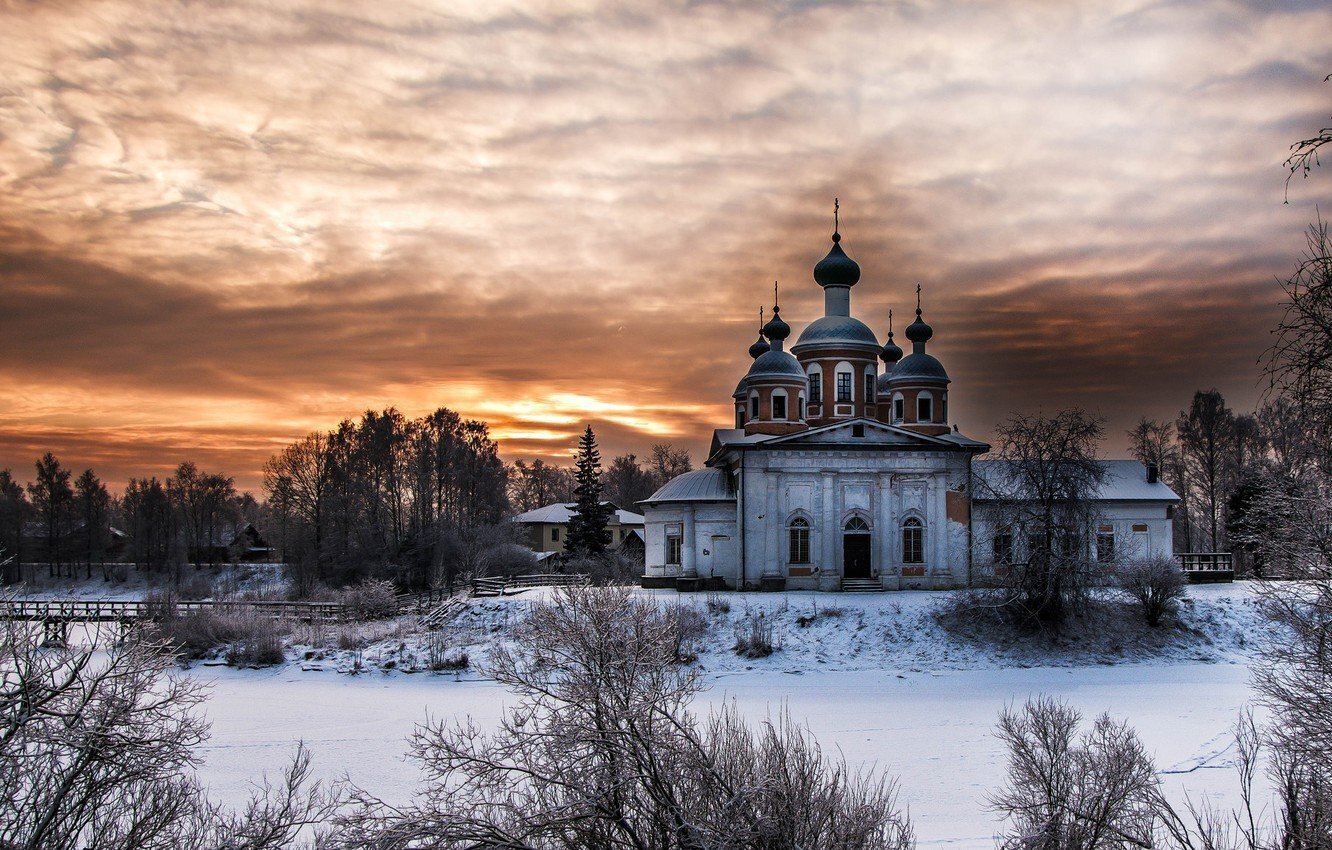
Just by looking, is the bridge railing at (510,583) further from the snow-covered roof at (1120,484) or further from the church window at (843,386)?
the snow-covered roof at (1120,484)

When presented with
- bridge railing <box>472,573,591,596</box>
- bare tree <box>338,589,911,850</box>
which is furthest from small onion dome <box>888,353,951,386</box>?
bare tree <box>338,589,911,850</box>

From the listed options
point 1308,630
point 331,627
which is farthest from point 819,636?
point 1308,630

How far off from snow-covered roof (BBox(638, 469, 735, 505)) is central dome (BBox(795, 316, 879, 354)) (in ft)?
18.2

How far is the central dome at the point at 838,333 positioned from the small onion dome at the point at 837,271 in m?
1.56

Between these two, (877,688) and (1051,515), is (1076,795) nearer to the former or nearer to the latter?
(877,688)

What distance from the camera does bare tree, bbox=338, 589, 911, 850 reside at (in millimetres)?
7273

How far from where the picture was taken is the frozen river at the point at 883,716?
13531 mm

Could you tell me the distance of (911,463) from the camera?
101 ft

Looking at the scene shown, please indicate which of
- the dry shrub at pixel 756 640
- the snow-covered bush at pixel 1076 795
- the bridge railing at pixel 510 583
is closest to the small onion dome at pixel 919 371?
the dry shrub at pixel 756 640

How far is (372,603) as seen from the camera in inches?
1272

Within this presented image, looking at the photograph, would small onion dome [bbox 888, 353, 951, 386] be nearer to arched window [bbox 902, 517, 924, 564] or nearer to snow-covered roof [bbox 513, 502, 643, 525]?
arched window [bbox 902, 517, 924, 564]

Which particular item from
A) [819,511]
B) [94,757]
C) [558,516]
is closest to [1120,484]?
[819,511]

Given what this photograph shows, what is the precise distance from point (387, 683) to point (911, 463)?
1713 cm

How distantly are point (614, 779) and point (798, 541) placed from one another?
76.7 ft
